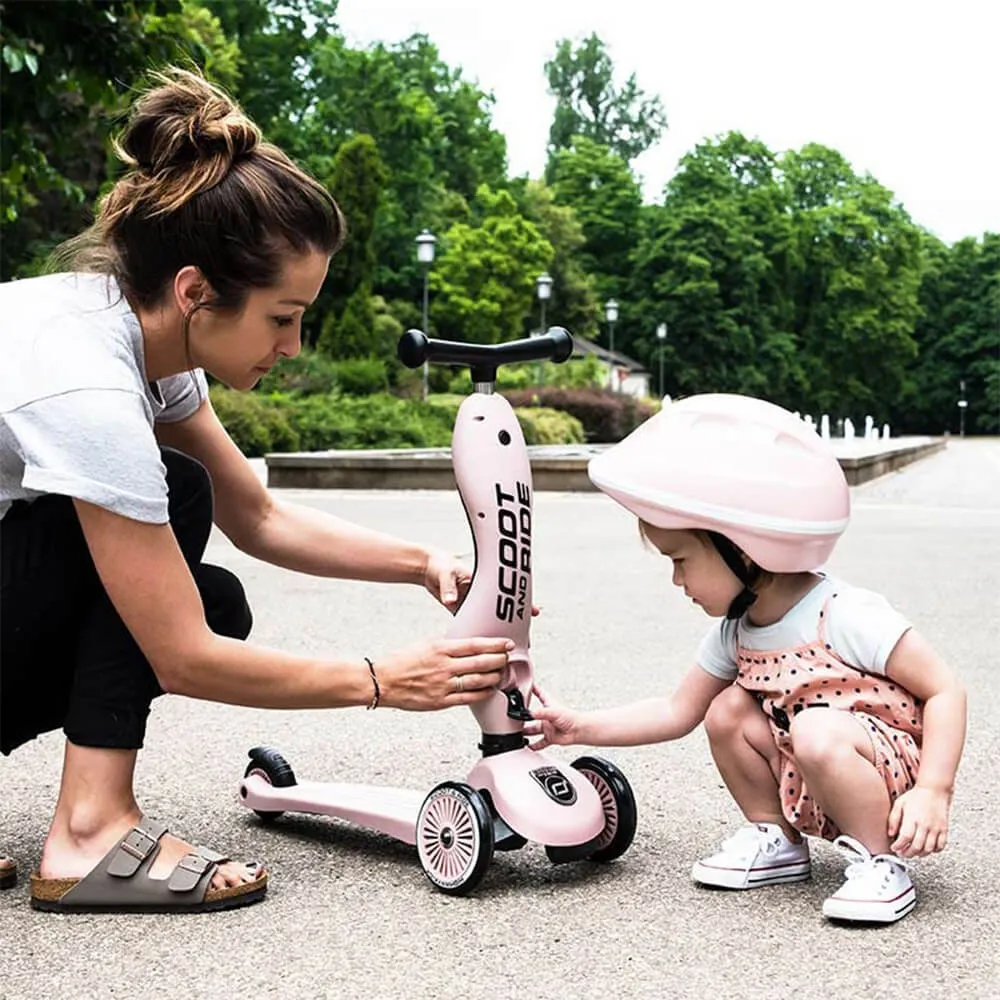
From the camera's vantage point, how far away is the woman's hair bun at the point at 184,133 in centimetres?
242

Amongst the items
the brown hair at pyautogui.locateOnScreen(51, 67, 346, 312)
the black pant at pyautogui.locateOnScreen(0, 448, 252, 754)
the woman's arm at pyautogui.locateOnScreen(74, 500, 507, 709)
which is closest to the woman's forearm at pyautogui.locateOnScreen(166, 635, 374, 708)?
the woman's arm at pyautogui.locateOnScreen(74, 500, 507, 709)

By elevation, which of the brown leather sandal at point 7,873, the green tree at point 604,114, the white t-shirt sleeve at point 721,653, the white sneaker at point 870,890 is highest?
the green tree at point 604,114

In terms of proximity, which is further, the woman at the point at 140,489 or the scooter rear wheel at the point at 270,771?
the scooter rear wheel at the point at 270,771

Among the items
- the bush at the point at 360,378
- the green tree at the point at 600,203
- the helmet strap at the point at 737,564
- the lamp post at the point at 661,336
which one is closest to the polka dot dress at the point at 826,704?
the helmet strap at the point at 737,564

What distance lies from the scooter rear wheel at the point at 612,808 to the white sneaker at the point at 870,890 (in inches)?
15.9

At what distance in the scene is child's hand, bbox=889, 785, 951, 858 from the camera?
92.0 inches

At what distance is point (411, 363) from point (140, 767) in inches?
58.0

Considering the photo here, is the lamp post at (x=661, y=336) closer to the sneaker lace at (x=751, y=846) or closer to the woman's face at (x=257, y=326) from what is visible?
the sneaker lace at (x=751, y=846)

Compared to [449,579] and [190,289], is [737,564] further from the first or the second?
[190,289]

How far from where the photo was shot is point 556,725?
8.86 feet

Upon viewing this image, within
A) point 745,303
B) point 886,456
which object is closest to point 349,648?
point 886,456

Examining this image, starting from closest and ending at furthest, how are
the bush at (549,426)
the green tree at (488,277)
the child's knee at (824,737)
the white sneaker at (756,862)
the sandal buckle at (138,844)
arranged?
the child's knee at (824,737), the sandal buckle at (138,844), the white sneaker at (756,862), the bush at (549,426), the green tree at (488,277)

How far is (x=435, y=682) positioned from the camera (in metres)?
2.51

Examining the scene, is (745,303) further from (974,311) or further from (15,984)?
(15,984)
